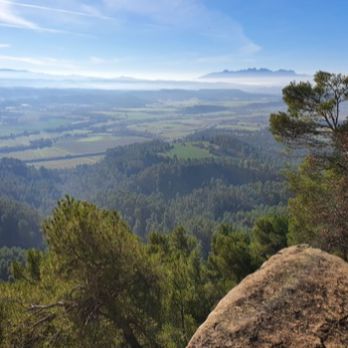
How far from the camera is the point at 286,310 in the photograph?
751 centimetres

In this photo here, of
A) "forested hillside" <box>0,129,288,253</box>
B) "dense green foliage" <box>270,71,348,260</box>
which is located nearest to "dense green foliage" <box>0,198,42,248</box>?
"forested hillside" <box>0,129,288,253</box>

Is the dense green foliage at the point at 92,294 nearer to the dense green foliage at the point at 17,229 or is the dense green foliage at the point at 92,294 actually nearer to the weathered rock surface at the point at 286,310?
the weathered rock surface at the point at 286,310

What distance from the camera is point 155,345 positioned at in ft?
42.2

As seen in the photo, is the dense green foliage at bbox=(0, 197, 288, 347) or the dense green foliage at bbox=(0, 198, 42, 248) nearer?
the dense green foliage at bbox=(0, 197, 288, 347)

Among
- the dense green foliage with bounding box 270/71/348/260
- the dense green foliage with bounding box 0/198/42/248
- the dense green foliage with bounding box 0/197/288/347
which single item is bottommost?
the dense green foliage with bounding box 0/198/42/248

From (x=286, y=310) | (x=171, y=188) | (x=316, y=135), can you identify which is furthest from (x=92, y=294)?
(x=171, y=188)

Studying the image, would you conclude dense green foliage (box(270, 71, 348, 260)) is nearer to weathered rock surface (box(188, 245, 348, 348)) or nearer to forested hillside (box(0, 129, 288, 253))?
weathered rock surface (box(188, 245, 348, 348))

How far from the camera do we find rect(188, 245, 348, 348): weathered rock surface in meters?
6.86

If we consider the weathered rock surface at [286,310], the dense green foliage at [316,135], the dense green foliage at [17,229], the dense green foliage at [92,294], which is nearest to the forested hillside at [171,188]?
the dense green foliage at [17,229]

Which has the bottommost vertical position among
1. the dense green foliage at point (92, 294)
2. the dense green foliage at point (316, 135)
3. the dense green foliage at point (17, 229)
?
the dense green foliage at point (17, 229)

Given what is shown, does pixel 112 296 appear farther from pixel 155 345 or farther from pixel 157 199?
pixel 157 199

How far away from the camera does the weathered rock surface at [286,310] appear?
22.5 ft

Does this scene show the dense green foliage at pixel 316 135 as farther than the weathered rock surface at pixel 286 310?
Yes

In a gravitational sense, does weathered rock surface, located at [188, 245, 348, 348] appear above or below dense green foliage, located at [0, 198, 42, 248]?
above
